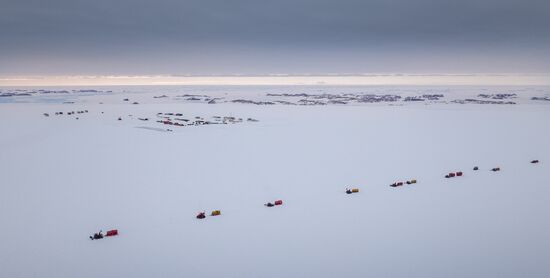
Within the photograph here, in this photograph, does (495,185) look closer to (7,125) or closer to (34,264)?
(34,264)

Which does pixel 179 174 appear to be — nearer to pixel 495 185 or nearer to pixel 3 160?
pixel 3 160

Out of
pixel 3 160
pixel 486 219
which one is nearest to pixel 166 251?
pixel 486 219

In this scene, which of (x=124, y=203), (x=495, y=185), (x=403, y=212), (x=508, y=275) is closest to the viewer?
(x=508, y=275)

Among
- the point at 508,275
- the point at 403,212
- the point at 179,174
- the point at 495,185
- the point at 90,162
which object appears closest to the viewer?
the point at 508,275

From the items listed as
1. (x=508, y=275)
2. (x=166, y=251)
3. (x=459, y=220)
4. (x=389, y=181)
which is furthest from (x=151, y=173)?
(x=508, y=275)

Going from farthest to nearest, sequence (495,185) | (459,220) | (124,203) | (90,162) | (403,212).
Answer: (90,162), (495,185), (124,203), (403,212), (459,220)

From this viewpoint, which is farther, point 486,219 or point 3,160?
point 3,160
